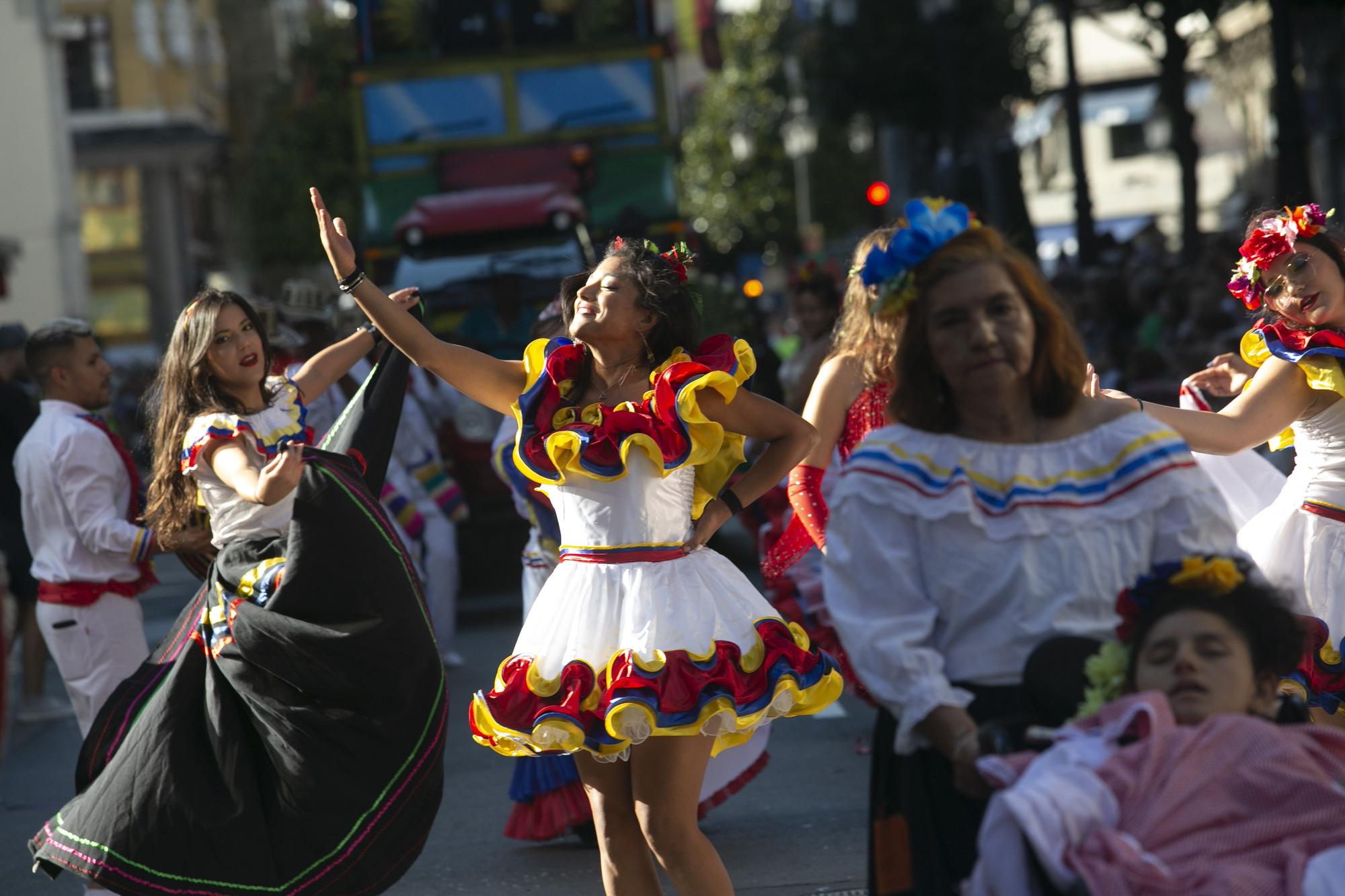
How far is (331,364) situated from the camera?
6141 millimetres

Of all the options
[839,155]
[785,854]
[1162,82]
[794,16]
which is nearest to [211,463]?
[785,854]

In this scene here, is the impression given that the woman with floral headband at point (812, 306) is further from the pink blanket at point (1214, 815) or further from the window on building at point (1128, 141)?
the window on building at point (1128, 141)

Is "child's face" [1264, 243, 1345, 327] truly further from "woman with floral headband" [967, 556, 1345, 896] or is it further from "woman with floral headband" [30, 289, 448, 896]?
"woman with floral headband" [30, 289, 448, 896]

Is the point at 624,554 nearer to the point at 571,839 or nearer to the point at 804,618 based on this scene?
the point at 571,839

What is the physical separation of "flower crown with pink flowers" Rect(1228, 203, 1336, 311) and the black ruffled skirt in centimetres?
254

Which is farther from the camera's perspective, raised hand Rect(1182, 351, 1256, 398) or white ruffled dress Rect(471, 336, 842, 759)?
raised hand Rect(1182, 351, 1256, 398)

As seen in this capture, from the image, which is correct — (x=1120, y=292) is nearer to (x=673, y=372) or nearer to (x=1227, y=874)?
(x=673, y=372)

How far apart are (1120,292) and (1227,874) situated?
45.9 feet

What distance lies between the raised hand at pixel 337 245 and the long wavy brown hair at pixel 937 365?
6.70 ft

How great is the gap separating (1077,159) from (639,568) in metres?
19.4

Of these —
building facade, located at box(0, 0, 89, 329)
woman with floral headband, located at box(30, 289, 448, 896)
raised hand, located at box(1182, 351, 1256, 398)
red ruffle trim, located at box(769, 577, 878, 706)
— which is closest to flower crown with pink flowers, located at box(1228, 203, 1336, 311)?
raised hand, located at box(1182, 351, 1256, 398)

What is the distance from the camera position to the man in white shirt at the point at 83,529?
6492 millimetres

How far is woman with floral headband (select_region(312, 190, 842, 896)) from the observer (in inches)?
177

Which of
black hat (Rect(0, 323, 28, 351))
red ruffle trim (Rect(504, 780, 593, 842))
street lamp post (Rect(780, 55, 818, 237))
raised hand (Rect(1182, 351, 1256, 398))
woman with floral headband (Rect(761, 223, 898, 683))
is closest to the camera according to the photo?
woman with floral headband (Rect(761, 223, 898, 683))
